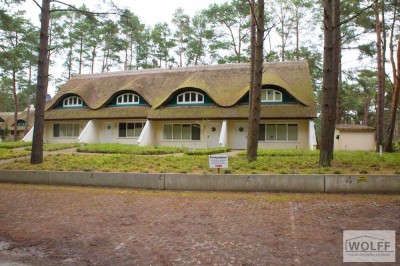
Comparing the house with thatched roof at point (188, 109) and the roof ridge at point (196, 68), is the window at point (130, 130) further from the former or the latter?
the roof ridge at point (196, 68)

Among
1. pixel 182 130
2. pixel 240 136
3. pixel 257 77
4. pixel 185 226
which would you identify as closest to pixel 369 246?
pixel 185 226

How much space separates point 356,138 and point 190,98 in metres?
13.7

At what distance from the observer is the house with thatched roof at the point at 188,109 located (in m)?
22.4

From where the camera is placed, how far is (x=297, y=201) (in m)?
7.56

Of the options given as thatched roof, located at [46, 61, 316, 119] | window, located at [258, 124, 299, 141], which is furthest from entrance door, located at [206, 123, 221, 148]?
window, located at [258, 124, 299, 141]

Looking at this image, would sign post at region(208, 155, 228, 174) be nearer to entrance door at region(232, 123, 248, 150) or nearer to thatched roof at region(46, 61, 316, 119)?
thatched roof at region(46, 61, 316, 119)

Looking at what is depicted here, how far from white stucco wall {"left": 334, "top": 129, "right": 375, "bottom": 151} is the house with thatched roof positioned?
14.5 feet

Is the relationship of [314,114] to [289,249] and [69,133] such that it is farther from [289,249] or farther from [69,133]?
[69,133]

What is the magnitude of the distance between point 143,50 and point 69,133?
16571mm

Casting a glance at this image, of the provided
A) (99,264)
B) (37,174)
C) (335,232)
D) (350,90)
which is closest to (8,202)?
(37,174)

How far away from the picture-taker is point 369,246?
15.5 ft

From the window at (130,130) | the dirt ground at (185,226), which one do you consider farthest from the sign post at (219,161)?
the window at (130,130)

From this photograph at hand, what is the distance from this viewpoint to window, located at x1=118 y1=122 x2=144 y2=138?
1025 inches

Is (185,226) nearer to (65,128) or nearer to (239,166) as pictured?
(239,166)
